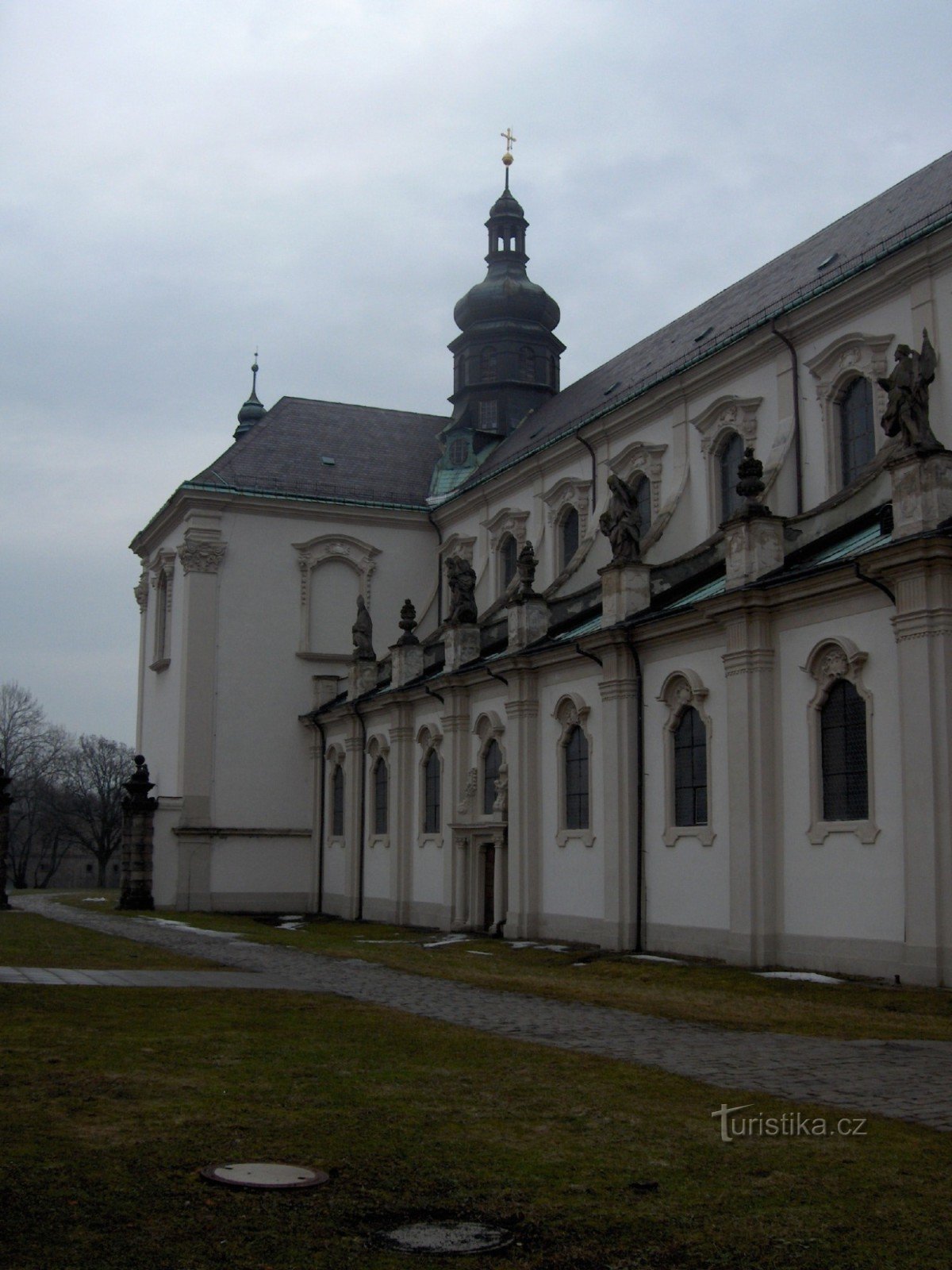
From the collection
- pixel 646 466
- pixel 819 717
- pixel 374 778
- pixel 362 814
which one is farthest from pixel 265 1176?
pixel 362 814

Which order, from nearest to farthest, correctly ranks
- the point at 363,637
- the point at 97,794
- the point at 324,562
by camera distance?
the point at 363,637 → the point at 324,562 → the point at 97,794

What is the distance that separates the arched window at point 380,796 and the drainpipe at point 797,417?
1666 cm

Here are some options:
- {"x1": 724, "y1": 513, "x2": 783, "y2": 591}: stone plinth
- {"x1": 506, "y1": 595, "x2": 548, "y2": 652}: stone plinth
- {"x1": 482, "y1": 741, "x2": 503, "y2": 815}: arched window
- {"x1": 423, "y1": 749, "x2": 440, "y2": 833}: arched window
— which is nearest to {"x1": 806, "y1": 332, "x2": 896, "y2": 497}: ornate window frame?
{"x1": 724, "y1": 513, "x2": 783, "y2": 591}: stone plinth

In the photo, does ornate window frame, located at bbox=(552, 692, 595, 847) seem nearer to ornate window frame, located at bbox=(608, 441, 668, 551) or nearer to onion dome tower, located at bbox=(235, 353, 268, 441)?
ornate window frame, located at bbox=(608, 441, 668, 551)

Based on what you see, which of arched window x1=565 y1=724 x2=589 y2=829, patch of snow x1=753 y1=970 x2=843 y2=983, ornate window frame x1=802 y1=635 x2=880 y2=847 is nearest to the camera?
patch of snow x1=753 y1=970 x2=843 y2=983

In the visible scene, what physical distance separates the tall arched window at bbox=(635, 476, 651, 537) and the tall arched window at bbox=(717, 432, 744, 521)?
9.41 feet

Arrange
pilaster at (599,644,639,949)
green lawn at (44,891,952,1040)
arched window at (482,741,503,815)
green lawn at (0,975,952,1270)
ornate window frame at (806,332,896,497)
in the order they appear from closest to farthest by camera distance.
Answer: green lawn at (0,975,952,1270) → green lawn at (44,891,952,1040) → pilaster at (599,644,639,949) → ornate window frame at (806,332,896,497) → arched window at (482,741,503,815)

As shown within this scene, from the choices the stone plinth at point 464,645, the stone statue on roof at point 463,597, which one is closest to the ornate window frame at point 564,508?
the stone statue on roof at point 463,597

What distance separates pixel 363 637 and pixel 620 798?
18050 mm

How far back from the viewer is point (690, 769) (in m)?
26.5

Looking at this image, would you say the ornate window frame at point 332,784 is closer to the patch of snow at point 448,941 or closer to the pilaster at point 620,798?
the patch of snow at point 448,941

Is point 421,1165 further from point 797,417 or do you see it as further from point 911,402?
point 797,417

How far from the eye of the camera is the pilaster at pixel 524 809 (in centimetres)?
3156

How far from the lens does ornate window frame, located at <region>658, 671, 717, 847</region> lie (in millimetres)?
25609
